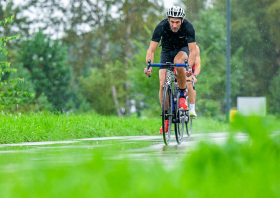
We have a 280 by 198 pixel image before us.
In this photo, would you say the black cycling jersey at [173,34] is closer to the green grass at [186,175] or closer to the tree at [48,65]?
the green grass at [186,175]

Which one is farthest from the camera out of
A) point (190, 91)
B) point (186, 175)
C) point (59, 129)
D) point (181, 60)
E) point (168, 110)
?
point (59, 129)

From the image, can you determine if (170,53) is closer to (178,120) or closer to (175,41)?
(175,41)

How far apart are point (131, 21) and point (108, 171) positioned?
133ft

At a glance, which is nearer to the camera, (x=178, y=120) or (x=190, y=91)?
(x=178, y=120)

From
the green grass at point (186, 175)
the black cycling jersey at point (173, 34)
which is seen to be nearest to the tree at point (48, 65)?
the black cycling jersey at point (173, 34)

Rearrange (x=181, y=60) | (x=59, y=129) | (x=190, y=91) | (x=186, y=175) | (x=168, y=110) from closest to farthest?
(x=186, y=175) → (x=168, y=110) → (x=181, y=60) → (x=190, y=91) → (x=59, y=129)

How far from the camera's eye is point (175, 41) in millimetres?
8484

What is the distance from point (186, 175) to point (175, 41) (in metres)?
5.67

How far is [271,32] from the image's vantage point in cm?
4975

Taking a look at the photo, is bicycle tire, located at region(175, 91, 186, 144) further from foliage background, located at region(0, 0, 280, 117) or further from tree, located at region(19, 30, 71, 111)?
tree, located at region(19, 30, 71, 111)

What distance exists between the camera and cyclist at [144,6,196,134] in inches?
323

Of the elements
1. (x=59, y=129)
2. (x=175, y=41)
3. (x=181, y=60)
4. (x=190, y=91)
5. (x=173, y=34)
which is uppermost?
(x=173, y=34)

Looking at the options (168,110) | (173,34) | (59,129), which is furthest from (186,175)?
(59,129)

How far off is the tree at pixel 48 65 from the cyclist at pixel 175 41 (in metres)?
36.5
